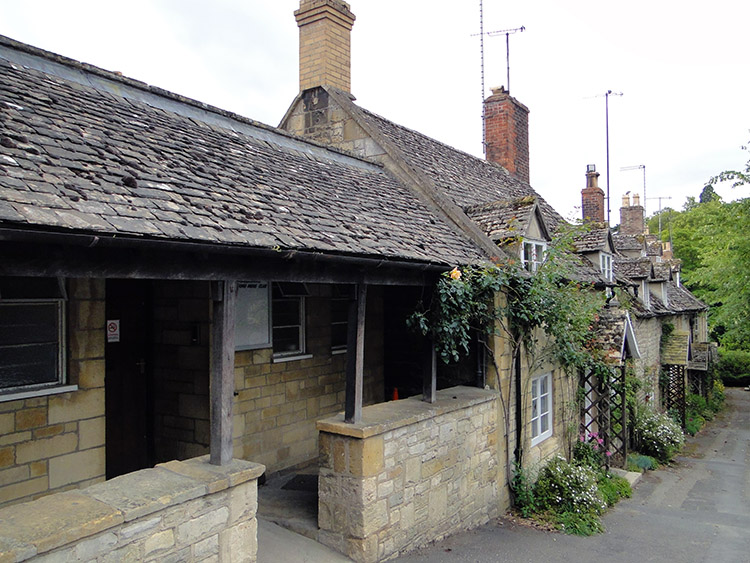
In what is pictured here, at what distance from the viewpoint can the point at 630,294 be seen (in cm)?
1814

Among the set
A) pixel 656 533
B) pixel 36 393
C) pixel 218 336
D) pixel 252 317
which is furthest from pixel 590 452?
pixel 36 393

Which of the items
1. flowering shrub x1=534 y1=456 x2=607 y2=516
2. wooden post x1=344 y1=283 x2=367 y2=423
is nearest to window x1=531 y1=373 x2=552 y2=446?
flowering shrub x1=534 y1=456 x2=607 y2=516

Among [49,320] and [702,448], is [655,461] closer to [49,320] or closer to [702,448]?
[702,448]

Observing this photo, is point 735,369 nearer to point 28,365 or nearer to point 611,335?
point 611,335

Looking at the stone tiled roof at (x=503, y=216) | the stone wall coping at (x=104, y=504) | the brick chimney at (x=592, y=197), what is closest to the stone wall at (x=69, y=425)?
the stone wall coping at (x=104, y=504)

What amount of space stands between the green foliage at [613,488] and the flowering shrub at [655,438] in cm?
364

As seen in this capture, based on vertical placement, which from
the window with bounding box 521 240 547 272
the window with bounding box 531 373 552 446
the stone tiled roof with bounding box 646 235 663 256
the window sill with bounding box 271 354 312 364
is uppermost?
the stone tiled roof with bounding box 646 235 663 256

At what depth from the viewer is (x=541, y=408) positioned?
439 inches

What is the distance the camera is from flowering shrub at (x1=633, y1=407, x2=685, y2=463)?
15.4 metres

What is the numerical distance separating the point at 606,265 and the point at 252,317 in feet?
34.5

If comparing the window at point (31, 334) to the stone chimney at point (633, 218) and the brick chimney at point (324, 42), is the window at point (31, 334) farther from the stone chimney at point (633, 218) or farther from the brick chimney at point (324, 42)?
the stone chimney at point (633, 218)

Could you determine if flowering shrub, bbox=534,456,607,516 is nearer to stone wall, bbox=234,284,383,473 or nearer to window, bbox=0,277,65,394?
stone wall, bbox=234,284,383,473

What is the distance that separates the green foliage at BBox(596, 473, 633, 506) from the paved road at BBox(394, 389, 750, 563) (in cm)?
17

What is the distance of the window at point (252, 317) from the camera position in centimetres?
775
